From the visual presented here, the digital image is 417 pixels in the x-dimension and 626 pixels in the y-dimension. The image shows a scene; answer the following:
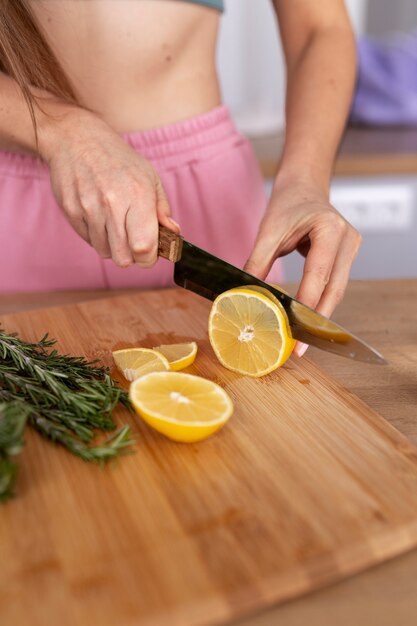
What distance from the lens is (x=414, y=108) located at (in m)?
2.71

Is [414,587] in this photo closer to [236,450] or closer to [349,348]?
[236,450]

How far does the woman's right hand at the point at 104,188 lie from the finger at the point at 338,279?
254 mm

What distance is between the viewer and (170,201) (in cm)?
142

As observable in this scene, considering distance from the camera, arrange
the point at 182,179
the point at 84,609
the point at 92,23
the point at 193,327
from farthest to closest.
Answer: the point at 182,179 → the point at 92,23 → the point at 193,327 → the point at 84,609

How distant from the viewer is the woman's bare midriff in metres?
1.28

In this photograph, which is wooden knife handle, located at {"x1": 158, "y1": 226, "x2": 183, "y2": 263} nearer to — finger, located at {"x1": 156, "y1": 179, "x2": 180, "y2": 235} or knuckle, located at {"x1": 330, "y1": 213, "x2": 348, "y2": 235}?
finger, located at {"x1": 156, "y1": 179, "x2": 180, "y2": 235}

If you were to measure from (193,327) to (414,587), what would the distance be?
0.61 meters

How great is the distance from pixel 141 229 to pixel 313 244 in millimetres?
267

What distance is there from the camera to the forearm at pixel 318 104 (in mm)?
1216

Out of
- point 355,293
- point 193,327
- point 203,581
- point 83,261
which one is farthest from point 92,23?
point 203,581

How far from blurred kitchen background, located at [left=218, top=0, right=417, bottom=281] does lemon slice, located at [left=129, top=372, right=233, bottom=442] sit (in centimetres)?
148

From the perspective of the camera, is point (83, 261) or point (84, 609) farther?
point (83, 261)

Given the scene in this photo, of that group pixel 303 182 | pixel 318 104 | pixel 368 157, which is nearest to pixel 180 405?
pixel 303 182

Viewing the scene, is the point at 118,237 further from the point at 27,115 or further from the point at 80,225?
the point at 27,115
